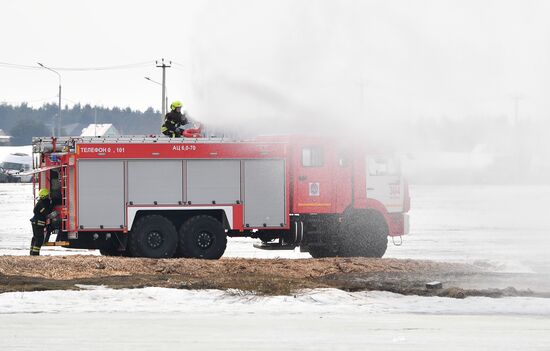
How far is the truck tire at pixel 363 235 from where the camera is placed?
1064 inches

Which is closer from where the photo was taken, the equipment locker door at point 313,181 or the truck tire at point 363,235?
the equipment locker door at point 313,181

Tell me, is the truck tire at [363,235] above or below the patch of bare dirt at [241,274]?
above

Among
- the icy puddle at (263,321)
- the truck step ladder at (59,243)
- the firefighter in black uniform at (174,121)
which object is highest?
the firefighter in black uniform at (174,121)

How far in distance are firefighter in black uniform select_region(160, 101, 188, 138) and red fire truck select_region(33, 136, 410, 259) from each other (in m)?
1.17

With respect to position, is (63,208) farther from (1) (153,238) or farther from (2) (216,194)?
(2) (216,194)

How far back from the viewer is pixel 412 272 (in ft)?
73.3

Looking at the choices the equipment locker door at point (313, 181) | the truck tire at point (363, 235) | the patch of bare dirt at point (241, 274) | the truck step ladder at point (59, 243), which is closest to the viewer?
the patch of bare dirt at point (241, 274)

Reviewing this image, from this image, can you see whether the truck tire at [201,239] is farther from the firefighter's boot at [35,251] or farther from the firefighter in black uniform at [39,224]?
the firefighter's boot at [35,251]

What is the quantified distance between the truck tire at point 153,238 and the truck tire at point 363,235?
3.88 metres

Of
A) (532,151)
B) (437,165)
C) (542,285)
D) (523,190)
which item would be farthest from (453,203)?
(542,285)

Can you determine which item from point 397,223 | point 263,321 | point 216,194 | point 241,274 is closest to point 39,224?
point 216,194

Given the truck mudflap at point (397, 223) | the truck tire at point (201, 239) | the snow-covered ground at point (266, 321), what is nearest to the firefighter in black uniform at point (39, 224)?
the truck tire at point (201, 239)

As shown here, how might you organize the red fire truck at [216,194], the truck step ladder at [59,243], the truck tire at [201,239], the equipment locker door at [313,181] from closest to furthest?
1. the truck step ladder at [59,243]
2. the red fire truck at [216,194]
3. the truck tire at [201,239]
4. the equipment locker door at [313,181]

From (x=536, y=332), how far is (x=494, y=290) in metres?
4.19
